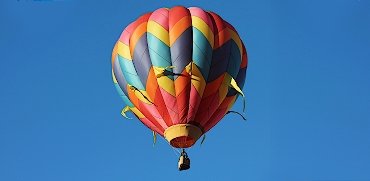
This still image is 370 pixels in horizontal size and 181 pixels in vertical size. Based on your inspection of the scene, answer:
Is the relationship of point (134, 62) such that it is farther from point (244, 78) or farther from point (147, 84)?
point (244, 78)

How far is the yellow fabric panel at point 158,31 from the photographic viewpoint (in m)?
36.0

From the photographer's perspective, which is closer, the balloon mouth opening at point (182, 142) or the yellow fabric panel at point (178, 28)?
the balloon mouth opening at point (182, 142)

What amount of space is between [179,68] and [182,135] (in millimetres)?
2316

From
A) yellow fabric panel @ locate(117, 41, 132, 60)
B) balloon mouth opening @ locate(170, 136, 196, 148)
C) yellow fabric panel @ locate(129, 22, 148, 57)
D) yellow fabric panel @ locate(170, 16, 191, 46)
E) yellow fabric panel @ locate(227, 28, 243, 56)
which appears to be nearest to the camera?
balloon mouth opening @ locate(170, 136, 196, 148)

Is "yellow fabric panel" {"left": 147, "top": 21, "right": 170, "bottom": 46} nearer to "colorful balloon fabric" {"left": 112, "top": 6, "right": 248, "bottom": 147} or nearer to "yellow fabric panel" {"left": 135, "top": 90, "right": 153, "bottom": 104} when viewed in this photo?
"colorful balloon fabric" {"left": 112, "top": 6, "right": 248, "bottom": 147}

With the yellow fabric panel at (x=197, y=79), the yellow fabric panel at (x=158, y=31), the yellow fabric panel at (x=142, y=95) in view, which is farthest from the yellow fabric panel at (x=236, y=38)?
the yellow fabric panel at (x=142, y=95)

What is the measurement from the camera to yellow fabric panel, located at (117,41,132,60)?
120 ft

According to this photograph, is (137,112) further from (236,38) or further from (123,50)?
(236,38)

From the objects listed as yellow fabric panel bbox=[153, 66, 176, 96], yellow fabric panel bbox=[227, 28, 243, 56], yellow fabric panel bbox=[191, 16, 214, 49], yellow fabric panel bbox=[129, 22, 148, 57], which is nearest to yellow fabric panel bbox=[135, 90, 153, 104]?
yellow fabric panel bbox=[153, 66, 176, 96]

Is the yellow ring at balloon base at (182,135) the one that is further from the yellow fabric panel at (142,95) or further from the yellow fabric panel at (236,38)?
the yellow fabric panel at (236,38)

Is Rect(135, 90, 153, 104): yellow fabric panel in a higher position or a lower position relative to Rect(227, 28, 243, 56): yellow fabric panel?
lower

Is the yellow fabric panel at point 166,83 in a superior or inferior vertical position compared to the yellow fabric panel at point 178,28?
inferior

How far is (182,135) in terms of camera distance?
35219 millimetres

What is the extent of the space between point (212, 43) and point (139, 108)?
3535mm
